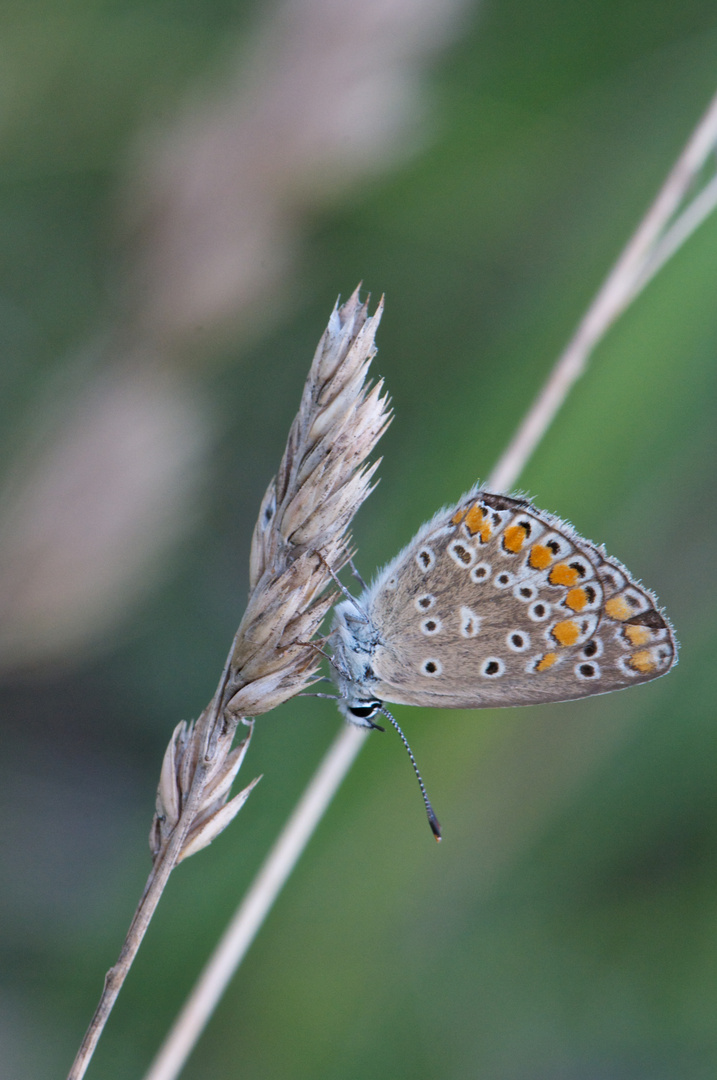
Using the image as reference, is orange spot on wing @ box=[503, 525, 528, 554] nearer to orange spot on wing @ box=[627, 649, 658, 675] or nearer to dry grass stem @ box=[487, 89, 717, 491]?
dry grass stem @ box=[487, 89, 717, 491]

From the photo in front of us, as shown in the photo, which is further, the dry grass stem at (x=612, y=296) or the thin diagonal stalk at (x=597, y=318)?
the dry grass stem at (x=612, y=296)

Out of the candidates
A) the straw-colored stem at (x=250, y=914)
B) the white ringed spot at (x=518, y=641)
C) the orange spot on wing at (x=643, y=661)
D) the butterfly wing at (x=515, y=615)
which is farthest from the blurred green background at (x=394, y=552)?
the orange spot on wing at (x=643, y=661)

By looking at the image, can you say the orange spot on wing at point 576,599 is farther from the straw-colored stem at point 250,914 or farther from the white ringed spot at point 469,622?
the straw-colored stem at point 250,914

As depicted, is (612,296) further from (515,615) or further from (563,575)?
(515,615)

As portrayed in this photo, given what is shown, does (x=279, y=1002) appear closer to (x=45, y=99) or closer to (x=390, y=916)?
(x=390, y=916)

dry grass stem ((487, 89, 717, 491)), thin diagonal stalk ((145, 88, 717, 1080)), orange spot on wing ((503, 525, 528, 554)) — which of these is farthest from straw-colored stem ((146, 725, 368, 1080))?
dry grass stem ((487, 89, 717, 491))

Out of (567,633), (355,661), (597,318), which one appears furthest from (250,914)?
(597,318)
